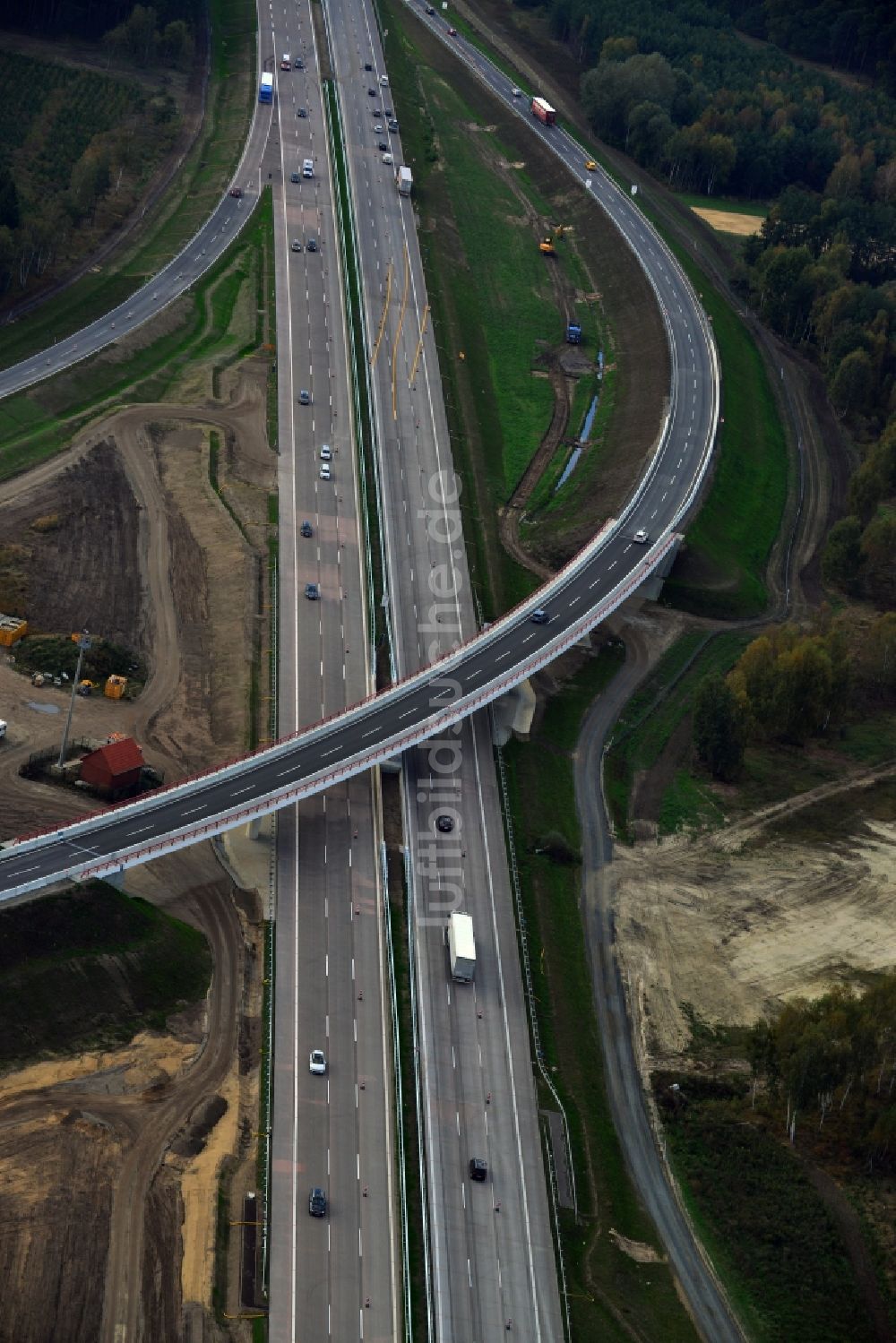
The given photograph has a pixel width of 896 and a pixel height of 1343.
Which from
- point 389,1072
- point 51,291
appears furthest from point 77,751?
point 51,291

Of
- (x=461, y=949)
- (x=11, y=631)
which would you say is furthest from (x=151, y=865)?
(x=11, y=631)

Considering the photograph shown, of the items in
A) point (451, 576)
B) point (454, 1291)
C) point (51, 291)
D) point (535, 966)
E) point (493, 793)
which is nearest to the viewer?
point (454, 1291)

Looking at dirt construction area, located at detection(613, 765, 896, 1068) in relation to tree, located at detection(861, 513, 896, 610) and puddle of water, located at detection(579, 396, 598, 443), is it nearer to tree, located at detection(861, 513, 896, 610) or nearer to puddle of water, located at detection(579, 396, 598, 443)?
tree, located at detection(861, 513, 896, 610)

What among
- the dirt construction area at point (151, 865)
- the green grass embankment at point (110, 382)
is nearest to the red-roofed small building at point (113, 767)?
the dirt construction area at point (151, 865)

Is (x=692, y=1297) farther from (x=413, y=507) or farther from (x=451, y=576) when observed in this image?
(x=413, y=507)

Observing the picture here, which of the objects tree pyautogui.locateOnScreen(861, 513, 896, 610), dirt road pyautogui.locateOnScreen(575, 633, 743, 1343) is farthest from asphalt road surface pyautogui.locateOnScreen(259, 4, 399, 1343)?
tree pyautogui.locateOnScreen(861, 513, 896, 610)

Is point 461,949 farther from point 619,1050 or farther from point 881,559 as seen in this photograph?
point 881,559
